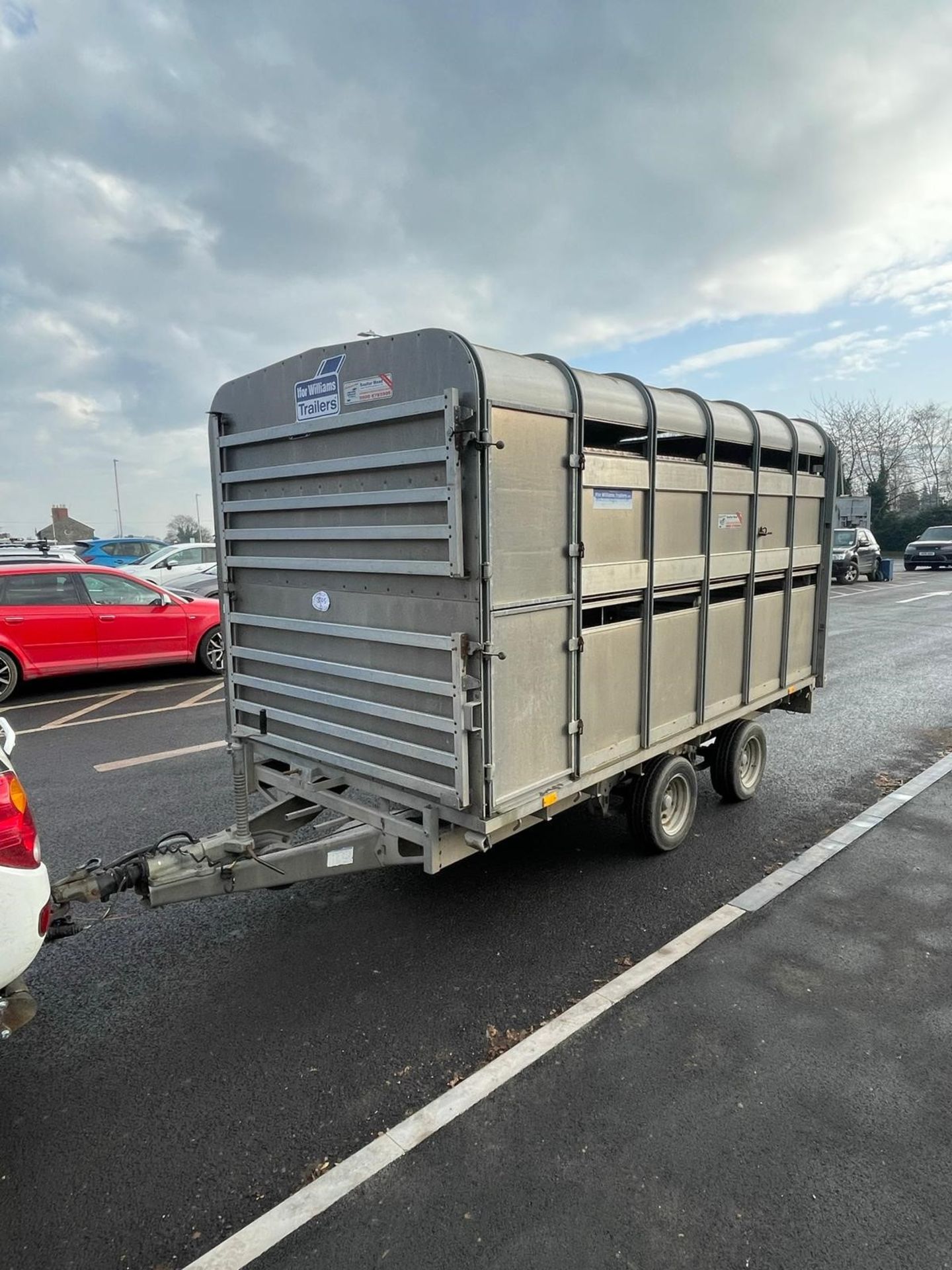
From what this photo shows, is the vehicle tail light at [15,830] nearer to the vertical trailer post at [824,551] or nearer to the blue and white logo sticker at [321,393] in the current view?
the blue and white logo sticker at [321,393]

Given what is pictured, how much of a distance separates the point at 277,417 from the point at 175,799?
3.37m

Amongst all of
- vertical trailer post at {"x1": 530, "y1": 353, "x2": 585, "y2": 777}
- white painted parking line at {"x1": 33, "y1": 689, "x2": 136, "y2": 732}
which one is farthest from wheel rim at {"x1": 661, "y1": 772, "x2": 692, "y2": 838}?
white painted parking line at {"x1": 33, "y1": 689, "x2": 136, "y2": 732}

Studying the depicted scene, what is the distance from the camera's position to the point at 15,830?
8.71 feet

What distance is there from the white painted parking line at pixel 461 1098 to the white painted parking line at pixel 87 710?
22.9 ft

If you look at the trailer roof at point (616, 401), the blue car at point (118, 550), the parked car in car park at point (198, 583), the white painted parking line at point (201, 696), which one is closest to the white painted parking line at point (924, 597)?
the trailer roof at point (616, 401)

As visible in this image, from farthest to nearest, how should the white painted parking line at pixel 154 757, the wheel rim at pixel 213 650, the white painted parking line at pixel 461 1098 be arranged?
1. the wheel rim at pixel 213 650
2. the white painted parking line at pixel 154 757
3. the white painted parking line at pixel 461 1098

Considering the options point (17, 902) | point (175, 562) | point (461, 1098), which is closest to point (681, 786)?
point (461, 1098)

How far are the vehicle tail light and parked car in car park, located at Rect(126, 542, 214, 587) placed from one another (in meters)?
16.0

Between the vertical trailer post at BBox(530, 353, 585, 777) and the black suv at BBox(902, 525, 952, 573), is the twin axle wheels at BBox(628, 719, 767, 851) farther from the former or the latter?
the black suv at BBox(902, 525, 952, 573)

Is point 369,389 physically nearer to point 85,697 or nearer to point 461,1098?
point 461,1098

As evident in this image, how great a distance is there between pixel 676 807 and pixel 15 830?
380cm

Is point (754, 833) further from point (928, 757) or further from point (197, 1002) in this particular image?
point (197, 1002)

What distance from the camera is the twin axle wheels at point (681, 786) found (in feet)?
15.5

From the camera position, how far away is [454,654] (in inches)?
131
